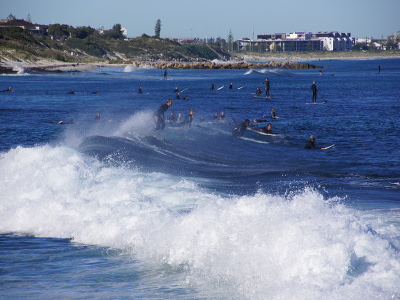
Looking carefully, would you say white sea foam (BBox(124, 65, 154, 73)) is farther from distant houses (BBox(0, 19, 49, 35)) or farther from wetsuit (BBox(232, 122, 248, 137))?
wetsuit (BBox(232, 122, 248, 137))

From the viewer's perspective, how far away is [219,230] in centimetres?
891

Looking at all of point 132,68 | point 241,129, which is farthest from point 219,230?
point 132,68

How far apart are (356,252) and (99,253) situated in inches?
179

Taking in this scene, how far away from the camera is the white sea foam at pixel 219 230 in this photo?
7.18 m

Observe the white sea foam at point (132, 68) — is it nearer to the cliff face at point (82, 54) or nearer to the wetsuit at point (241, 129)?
the cliff face at point (82, 54)

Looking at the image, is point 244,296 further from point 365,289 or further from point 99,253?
point 99,253

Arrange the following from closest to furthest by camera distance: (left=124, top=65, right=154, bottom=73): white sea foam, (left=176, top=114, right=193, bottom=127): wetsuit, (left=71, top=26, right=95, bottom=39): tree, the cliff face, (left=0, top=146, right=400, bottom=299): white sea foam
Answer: (left=0, top=146, right=400, bottom=299): white sea foam → (left=176, top=114, right=193, bottom=127): wetsuit → the cliff face → (left=124, top=65, right=154, bottom=73): white sea foam → (left=71, top=26, right=95, bottom=39): tree

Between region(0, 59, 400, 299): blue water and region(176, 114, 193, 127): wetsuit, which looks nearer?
region(0, 59, 400, 299): blue water

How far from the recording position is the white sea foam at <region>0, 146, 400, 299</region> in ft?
23.6

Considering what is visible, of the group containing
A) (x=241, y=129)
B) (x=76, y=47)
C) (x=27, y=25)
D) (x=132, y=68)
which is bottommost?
(x=241, y=129)

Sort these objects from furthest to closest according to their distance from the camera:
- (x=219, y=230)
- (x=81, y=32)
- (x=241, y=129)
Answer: (x=81, y=32)
(x=241, y=129)
(x=219, y=230)

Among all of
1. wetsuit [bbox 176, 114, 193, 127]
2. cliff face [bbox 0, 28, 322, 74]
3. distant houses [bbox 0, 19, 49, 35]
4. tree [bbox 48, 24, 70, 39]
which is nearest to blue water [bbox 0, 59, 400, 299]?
wetsuit [bbox 176, 114, 193, 127]

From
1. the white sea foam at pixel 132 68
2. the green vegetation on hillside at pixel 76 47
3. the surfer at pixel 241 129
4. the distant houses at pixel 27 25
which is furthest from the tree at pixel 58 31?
the surfer at pixel 241 129

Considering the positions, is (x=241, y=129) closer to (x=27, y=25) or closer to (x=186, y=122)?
(x=186, y=122)
